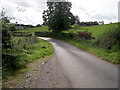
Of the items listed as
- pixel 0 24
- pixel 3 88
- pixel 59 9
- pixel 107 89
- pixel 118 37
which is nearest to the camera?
pixel 107 89

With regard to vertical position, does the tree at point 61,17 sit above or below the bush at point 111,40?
above

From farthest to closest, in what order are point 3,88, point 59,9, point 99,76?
point 59,9 → point 99,76 → point 3,88

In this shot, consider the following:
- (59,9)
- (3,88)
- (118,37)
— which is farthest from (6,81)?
(59,9)

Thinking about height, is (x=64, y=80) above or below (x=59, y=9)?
below

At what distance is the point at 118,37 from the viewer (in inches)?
479

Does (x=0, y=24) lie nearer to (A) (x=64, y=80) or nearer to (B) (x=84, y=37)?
(A) (x=64, y=80)

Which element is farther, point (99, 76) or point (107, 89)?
point (99, 76)

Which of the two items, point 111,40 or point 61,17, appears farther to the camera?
point 61,17

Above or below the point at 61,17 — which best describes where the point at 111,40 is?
below

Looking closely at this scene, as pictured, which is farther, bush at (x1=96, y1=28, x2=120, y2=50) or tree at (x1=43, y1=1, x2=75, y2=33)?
tree at (x1=43, y1=1, x2=75, y2=33)

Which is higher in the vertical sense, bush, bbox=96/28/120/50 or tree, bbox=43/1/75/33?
tree, bbox=43/1/75/33

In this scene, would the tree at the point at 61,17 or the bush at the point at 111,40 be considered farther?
the tree at the point at 61,17

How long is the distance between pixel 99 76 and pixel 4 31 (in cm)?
581

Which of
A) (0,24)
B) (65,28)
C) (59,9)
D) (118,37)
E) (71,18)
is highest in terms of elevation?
(59,9)
